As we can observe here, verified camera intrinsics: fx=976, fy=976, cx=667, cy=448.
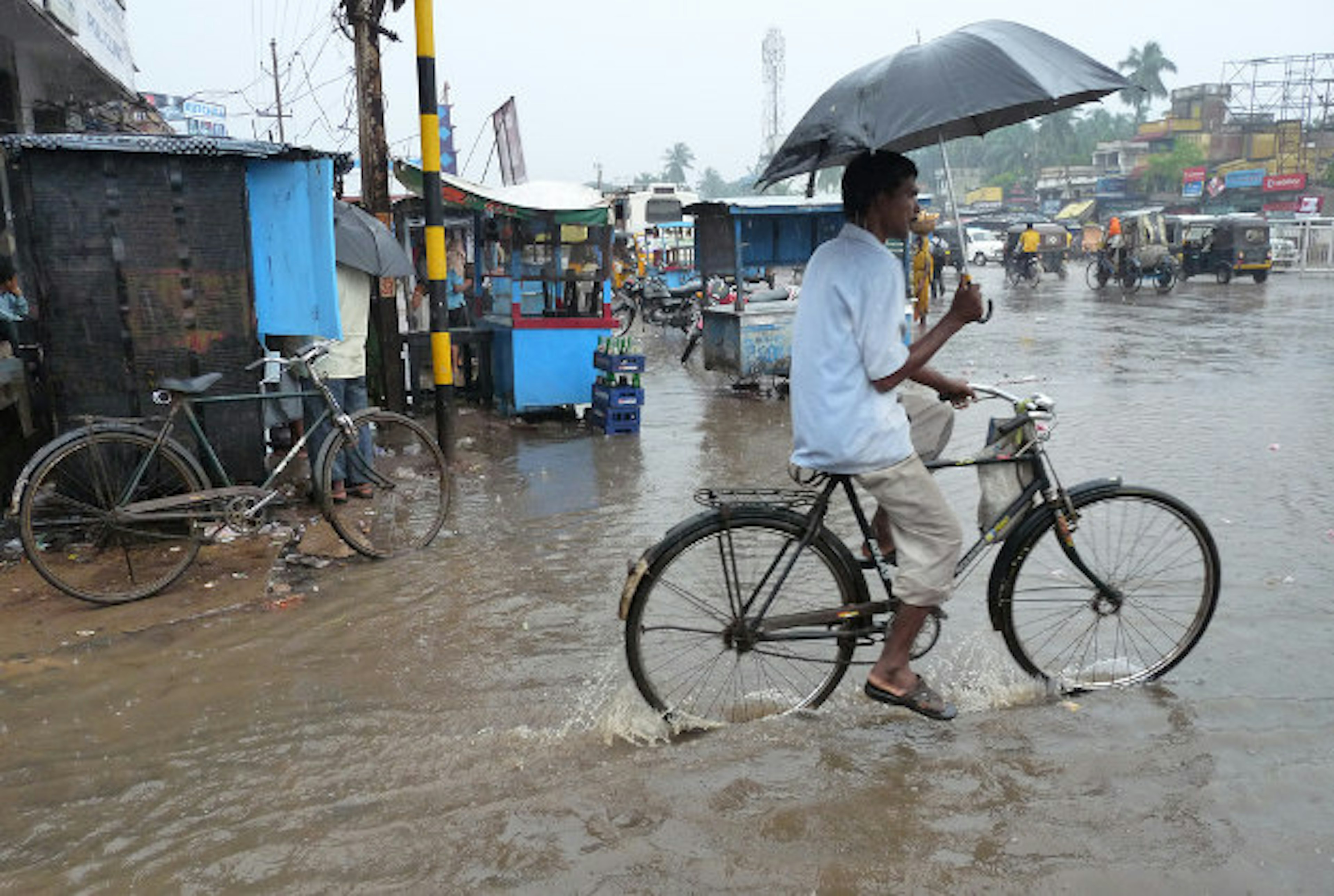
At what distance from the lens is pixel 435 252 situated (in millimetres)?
7227

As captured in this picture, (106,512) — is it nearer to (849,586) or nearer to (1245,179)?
(849,586)

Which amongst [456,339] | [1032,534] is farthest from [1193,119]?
[1032,534]

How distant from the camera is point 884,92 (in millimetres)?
2949

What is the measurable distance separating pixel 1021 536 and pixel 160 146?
15.9ft

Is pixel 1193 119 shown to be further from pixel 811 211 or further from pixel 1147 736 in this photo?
pixel 1147 736

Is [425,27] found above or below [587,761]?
above

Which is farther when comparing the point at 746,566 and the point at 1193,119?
the point at 1193,119

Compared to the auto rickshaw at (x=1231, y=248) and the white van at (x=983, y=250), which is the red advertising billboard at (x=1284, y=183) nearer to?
the white van at (x=983, y=250)

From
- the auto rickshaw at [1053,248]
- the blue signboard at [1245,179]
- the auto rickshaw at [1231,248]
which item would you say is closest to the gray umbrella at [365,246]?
the auto rickshaw at [1231,248]

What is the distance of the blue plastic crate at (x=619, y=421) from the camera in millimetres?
8992

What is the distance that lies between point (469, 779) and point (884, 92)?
2.48m

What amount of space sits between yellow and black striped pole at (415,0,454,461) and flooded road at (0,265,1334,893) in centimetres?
206

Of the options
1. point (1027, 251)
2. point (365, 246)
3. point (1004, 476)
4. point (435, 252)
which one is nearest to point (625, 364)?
point (435, 252)

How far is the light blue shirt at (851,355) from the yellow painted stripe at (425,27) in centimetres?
480
